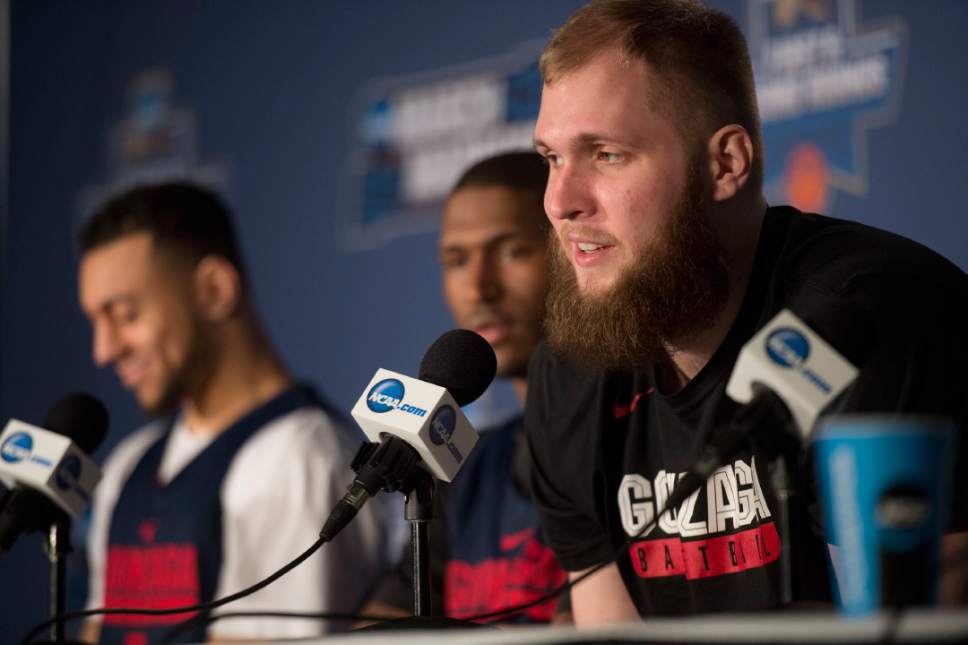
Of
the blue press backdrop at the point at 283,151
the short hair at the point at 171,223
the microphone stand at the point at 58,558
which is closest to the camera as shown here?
the microphone stand at the point at 58,558

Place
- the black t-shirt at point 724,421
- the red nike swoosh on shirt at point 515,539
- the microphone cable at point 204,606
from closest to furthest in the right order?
1. the microphone cable at point 204,606
2. the black t-shirt at point 724,421
3. the red nike swoosh on shirt at point 515,539

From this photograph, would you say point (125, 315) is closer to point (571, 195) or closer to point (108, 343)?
point (108, 343)

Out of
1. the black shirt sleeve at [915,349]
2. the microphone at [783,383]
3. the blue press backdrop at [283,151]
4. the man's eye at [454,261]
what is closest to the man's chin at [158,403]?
the blue press backdrop at [283,151]

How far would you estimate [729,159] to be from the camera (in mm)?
1640

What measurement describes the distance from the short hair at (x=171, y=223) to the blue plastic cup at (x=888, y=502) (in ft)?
8.23

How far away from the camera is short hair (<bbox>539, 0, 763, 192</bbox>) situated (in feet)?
5.27

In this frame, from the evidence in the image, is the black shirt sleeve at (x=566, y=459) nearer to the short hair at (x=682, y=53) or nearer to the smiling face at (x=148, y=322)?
the short hair at (x=682, y=53)

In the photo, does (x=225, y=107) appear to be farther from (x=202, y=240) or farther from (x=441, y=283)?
(x=441, y=283)

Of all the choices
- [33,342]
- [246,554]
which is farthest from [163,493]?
[33,342]

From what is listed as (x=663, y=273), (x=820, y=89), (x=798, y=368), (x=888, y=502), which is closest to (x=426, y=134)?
(x=820, y=89)

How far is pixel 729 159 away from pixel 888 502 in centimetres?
91

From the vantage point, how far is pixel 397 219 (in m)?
3.32

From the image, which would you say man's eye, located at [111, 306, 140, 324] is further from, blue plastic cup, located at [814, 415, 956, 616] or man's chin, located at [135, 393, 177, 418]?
blue plastic cup, located at [814, 415, 956, 616]

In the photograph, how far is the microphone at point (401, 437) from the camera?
4.03ft
